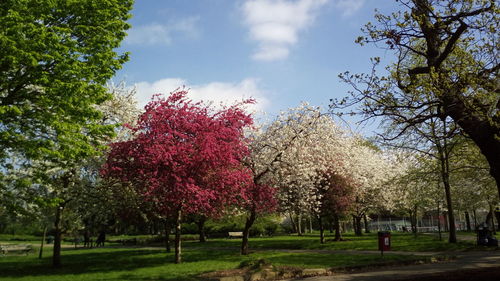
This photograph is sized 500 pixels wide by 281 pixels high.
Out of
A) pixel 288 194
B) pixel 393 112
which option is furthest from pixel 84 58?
pixel 288 194

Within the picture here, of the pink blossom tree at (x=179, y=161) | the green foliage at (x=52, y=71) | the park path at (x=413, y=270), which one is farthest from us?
Result: the pink blossom tree at (x=179, y=161)

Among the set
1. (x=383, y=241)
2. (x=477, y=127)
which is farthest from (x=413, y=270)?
(x=477, y=127)

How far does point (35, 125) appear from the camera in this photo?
13.7 metres

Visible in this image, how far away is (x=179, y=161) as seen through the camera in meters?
18.0

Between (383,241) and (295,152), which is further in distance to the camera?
(295,152)

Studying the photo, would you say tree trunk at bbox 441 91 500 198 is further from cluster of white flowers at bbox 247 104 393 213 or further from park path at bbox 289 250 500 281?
cluster of white flowers at bbox 247 104 393 213

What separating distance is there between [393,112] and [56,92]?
10915 millimetres

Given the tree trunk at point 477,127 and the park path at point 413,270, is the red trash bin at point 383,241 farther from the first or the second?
the tree trunk at point 477,127

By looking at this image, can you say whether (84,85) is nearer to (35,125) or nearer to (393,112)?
(35,125)

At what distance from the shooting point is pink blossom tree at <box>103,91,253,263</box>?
1748 centimetres

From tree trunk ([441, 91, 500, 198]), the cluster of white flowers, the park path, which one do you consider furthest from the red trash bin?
tree trunk ([441, 91, 500, 198])

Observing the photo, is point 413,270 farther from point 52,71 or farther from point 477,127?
point 52,71

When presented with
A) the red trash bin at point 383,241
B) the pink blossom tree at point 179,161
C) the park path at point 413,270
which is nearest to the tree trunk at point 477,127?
the park path at point 413,270

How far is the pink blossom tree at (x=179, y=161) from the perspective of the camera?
688 inches
